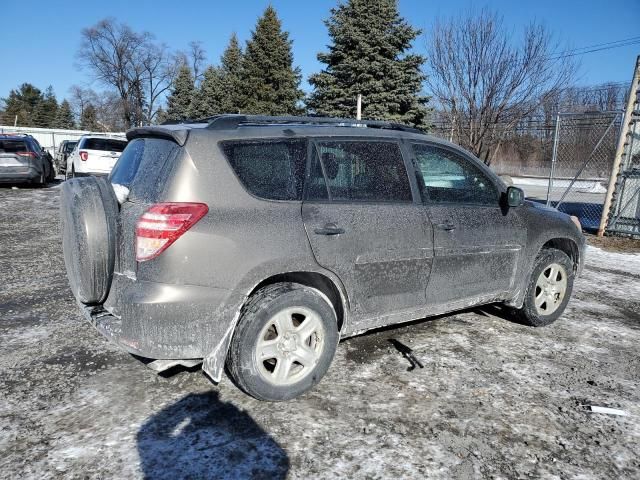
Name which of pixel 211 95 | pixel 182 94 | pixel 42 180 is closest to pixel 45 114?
pixel 182 94

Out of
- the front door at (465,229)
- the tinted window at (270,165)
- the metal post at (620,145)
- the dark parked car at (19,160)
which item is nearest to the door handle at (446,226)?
the front door at (465,229)

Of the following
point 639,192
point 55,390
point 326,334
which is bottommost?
point 55,390

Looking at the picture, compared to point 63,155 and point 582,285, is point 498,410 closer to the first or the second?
point 582,285

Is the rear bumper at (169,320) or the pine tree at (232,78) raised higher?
the pine tree at (232,78)

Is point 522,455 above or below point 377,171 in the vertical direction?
below

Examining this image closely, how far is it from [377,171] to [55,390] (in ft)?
8.60

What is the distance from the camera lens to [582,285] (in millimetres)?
6254

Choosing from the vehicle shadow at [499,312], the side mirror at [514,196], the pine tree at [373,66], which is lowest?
the vehicle shadow at [499,312]

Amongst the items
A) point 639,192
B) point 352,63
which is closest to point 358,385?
Answer: point 639,192

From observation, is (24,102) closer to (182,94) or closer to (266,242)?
(182,94)

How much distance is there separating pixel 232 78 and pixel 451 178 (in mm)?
34959

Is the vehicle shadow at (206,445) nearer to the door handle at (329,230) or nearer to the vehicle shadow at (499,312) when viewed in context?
the door handle at (329,230)

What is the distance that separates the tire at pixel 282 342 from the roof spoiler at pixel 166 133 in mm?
1029

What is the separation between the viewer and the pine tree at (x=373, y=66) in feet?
73.7
